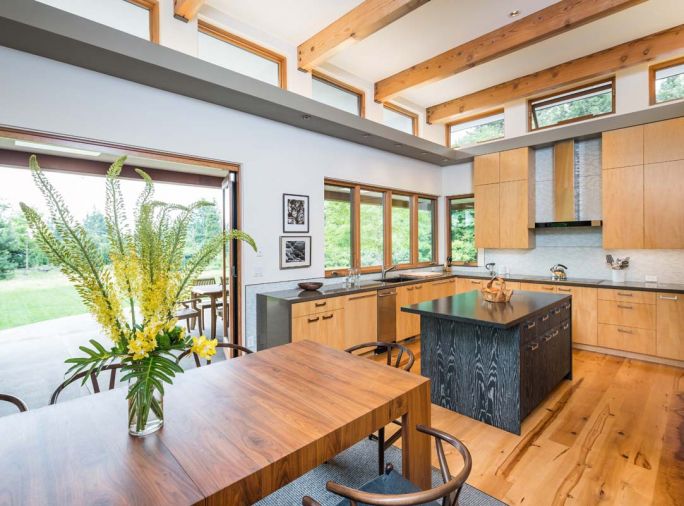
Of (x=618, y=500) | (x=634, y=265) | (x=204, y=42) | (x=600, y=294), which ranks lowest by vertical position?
(x=618, y=500)

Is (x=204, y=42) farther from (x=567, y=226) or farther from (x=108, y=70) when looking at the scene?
(x=567, y=226)

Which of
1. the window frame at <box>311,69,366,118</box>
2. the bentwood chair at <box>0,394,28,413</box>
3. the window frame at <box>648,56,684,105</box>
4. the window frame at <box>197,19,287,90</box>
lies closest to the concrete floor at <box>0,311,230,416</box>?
the bentwood chair at <box>0,394,28,413</box>

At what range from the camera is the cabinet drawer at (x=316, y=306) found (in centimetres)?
348

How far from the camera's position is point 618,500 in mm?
1937

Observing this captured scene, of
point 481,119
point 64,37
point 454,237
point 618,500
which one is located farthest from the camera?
point 454,237

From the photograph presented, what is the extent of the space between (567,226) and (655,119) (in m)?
1.51

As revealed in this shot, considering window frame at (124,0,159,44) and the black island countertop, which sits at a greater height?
window frame at (124,0,159,44)

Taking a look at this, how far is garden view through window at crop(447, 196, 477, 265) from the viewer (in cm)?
611

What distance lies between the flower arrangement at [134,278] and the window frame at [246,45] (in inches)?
112

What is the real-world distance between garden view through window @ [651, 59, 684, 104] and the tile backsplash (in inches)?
67.6

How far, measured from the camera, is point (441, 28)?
3.59 meters

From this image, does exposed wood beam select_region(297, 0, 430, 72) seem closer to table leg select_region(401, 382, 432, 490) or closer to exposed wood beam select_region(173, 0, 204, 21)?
exposed wood beam select_region(173, 0, 204, 21)

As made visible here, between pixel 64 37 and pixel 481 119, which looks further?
pixel 481 119

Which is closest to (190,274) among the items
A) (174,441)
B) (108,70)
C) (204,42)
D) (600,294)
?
(174,441)
